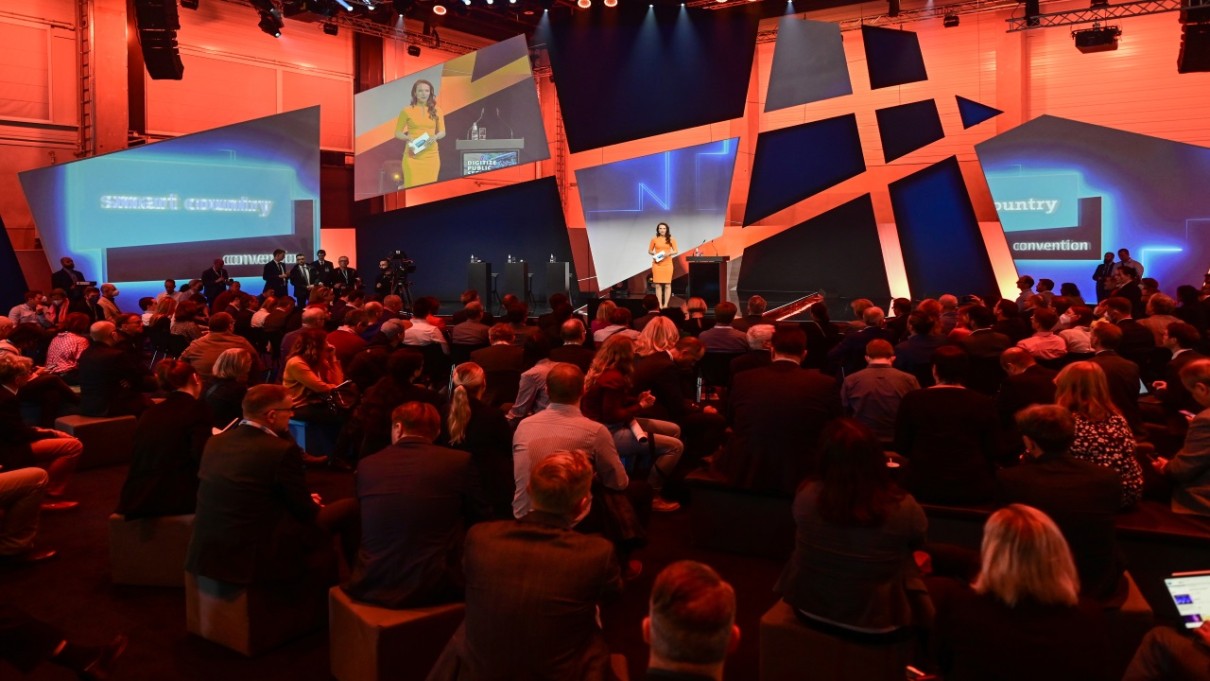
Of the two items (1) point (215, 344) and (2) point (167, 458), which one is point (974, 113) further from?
(2) point (167, 458)

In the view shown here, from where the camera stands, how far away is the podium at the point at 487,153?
14.2 m

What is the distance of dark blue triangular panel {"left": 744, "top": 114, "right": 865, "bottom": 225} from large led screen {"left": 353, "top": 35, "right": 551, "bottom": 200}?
3214 mm

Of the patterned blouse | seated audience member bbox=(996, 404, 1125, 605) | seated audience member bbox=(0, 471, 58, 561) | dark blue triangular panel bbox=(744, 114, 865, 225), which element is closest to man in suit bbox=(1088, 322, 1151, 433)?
the patterned blouse

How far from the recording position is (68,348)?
7012mm

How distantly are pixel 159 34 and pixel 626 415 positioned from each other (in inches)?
393

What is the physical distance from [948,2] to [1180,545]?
14.6 metres

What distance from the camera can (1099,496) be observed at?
2.81m

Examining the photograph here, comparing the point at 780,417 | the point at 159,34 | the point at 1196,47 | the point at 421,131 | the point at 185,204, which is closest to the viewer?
the point at 780,417

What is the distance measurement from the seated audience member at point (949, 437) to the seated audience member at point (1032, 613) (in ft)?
5.21

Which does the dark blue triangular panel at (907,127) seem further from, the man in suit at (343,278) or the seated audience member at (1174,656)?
the seated audience member at (1174,656)

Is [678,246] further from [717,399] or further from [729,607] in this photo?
[729,607]

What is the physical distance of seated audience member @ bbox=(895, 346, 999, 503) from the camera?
11.9 feet

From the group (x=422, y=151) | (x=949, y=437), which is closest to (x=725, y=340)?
(x=949, y=437)

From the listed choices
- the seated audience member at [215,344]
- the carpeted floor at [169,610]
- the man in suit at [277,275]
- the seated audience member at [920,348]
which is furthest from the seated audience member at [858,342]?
the man in suit at [277,275]
